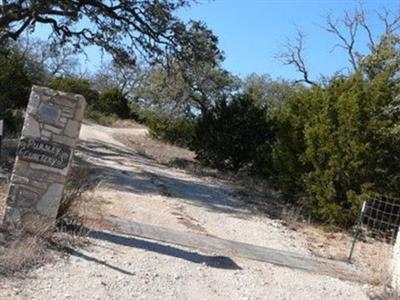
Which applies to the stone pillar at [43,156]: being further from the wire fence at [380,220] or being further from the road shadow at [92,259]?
the wire fence at [380,220]

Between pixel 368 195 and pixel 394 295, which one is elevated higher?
pixel 368 195

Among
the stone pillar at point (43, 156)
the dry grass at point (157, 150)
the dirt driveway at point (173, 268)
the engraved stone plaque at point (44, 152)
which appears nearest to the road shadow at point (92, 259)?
the dirt driveway at point (173, 268)

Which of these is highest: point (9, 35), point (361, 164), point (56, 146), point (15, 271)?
point (9, 35)

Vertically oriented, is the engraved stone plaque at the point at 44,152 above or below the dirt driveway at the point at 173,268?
above

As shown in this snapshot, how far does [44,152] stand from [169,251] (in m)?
2.19

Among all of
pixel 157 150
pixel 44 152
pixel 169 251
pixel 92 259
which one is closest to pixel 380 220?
pixel 169 251

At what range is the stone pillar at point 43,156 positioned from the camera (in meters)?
7.76

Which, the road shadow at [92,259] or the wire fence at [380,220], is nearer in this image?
the road shadow at [92,259]

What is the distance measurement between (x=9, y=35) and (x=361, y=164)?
15.2 metres

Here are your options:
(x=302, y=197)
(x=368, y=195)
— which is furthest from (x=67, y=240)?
(x=302, y=197)

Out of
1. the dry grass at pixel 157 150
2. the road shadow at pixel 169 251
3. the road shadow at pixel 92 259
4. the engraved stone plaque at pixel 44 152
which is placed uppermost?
the engraved stone plaque at pixel 44 152

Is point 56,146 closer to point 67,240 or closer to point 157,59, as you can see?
point 67,240

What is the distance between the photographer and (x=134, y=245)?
831 cm

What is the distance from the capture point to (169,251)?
8.34 m
